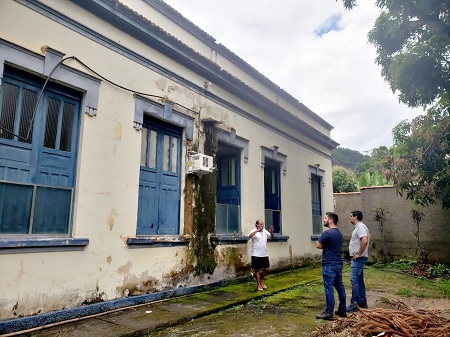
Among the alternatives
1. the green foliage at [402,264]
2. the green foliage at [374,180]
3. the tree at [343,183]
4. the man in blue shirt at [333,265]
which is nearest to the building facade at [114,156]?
the man in blue shirt at [333,265]

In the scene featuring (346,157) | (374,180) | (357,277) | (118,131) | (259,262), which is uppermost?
(346,157)

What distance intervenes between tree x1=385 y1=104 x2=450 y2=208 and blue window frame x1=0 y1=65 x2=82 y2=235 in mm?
8858

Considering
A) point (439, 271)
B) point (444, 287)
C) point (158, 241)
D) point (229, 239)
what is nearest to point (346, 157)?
point (439, 271)

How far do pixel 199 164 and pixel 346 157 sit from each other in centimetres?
4163

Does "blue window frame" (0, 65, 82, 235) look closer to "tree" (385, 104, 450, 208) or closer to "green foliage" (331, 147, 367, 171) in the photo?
"tree" (385, 104, 450, 208)

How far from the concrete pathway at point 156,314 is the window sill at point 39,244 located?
104 cm

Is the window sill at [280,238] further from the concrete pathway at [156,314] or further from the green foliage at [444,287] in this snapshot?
the green foliage at [444,287]

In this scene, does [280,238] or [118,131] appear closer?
[118,131]

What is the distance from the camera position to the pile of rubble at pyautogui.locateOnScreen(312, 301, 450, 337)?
409 cm

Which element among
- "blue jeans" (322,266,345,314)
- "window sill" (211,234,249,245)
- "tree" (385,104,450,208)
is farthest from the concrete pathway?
→ "tree" (385,104,450,208)

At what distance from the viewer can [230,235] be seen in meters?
8.90

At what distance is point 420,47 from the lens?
19.0 ft

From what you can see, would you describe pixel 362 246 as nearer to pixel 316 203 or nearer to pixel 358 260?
pixel 358 260

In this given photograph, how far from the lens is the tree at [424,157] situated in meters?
9.44
